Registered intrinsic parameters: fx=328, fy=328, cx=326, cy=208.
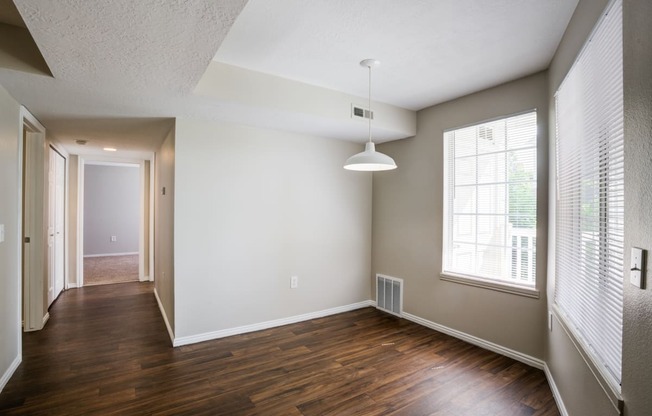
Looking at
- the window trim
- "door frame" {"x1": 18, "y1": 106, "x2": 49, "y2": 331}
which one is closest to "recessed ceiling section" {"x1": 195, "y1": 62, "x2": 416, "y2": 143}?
the window trim

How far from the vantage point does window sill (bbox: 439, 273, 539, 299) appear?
2.93 m

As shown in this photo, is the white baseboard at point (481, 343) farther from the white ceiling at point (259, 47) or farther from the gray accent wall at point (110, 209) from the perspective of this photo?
the gray accent wall at point (110, 209)

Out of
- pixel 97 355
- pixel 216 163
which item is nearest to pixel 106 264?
pixel 97 355

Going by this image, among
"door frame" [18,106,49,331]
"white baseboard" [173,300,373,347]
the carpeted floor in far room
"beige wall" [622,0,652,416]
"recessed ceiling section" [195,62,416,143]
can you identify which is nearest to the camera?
"beige wall" [622,0,652,416]

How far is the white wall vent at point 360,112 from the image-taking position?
11.5 ft

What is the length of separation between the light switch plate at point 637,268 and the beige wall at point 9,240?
3.72 meters

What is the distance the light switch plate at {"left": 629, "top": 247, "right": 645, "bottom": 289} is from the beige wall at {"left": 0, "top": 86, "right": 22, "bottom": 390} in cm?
372

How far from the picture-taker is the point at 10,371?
2615 mm

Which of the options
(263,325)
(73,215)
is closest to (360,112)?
(263,325)

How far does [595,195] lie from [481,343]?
84.2 inches

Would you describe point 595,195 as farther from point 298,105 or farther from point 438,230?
point 298,105

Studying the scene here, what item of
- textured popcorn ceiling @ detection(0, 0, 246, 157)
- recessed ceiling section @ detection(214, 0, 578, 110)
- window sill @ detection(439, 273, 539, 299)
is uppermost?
recessed ceiling section @ detection(214, 0, 578, 110)

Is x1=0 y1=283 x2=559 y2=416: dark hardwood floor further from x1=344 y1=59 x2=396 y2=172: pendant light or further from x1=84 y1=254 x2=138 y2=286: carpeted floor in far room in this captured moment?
x1=84 y1=254 x2=138 y2=286: carpeted floor in far room

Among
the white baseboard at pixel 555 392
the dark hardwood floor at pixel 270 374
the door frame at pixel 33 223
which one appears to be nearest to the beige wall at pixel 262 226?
the dark hardwood floor at pixel 270 374
